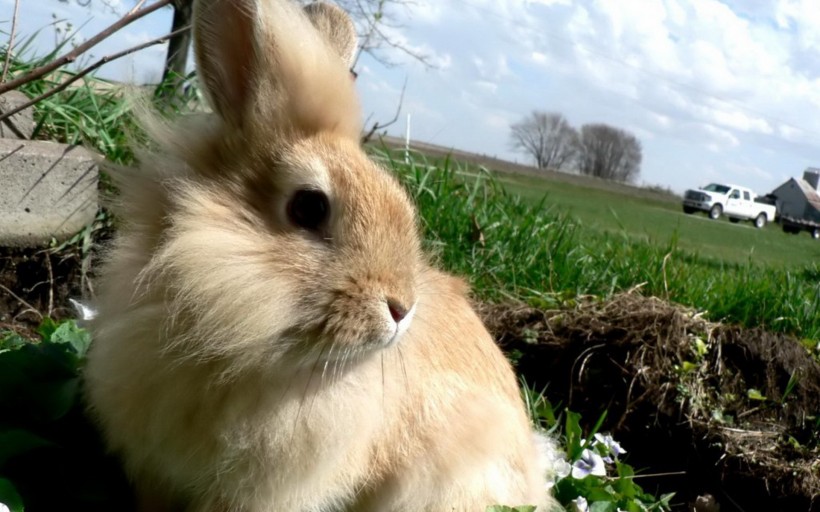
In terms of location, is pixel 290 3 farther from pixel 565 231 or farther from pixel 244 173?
pixel 565 231

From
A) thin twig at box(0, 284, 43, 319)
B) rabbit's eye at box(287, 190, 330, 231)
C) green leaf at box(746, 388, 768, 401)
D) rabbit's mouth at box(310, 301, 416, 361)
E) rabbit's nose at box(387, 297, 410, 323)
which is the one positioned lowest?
thin twig at box(0, 284, 43, 319)

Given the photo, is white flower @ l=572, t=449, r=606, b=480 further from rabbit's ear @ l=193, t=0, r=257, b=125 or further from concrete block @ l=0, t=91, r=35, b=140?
concrete block @ l=0, t=91, r=35, b=140

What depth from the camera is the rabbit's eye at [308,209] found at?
210cm

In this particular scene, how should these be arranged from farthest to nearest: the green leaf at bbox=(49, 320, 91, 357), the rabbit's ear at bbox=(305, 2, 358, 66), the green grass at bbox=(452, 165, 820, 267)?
the green grass at bbox=(452, 165, 820, 267) → the green leaf at bbox=(49, 320, 91, 357) → the rabbit's ear at bbox=(305, 2, 358, 66)

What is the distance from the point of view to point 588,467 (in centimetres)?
342

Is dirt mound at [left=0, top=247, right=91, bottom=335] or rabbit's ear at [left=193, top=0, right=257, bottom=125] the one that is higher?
rabbit's ear at [left=193, top=0, right=257, bottom=125]

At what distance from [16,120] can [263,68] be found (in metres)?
3.03

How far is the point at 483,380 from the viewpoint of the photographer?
293 centimetres

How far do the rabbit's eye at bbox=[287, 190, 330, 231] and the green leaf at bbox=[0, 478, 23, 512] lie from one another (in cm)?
109

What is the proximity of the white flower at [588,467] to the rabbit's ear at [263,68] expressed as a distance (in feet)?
6.54

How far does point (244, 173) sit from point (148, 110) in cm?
51

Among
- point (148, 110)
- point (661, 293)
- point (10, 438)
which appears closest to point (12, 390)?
point (10, 438)

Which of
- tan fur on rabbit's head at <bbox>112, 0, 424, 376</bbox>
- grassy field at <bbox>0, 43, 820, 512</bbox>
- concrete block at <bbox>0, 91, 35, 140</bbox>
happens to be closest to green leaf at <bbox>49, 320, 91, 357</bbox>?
grassy field at <bbox>0, 43, 820, 512</bbox>

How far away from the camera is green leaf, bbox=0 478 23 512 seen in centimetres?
215
